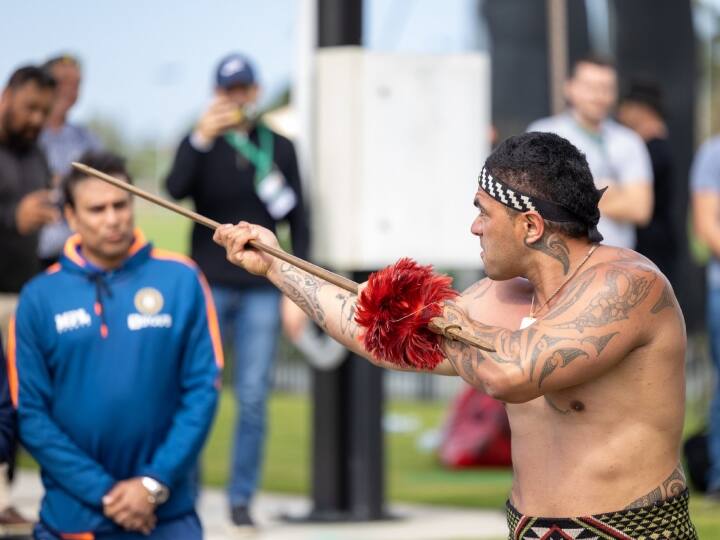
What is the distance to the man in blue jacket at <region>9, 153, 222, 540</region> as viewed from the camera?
5.41 m

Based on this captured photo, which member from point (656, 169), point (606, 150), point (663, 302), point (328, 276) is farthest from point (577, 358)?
point (656, 169)

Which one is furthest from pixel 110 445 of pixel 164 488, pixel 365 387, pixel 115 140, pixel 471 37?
pixel 471 37

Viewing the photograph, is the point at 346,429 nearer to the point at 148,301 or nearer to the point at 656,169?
the point at 656,169

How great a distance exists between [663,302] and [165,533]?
2255 millimetres

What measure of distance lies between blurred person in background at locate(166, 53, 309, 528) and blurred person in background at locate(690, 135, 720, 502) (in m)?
2.42

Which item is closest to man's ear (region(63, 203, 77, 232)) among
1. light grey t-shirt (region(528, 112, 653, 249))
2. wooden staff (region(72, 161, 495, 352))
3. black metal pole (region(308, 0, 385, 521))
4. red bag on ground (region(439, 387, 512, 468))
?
wooden staff (region(72, 161, 495, 352))

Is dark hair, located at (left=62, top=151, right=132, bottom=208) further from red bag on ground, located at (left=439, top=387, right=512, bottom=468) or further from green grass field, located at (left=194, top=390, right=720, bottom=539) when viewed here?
red bag on ground, located at (left=439, top=387, right=512, bottom=468)

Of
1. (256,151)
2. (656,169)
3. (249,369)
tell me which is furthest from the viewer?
(656,169)

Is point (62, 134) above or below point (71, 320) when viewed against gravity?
above

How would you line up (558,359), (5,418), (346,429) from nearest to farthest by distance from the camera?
(558,359) → (5,418) → (346,429)

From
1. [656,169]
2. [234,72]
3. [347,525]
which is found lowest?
[347,525]

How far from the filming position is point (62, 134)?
8.15 meters

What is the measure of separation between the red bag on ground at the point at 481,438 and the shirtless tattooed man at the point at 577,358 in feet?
20.1

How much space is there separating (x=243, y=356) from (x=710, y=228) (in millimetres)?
2814
